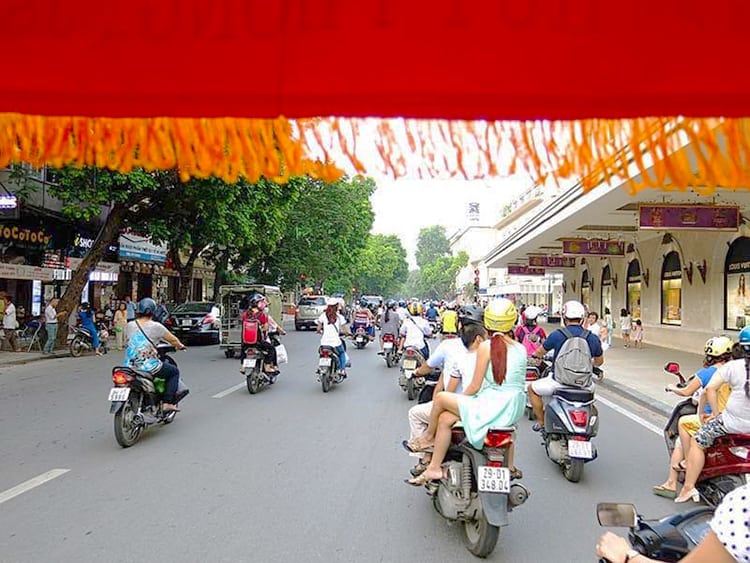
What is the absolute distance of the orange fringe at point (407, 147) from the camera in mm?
1285

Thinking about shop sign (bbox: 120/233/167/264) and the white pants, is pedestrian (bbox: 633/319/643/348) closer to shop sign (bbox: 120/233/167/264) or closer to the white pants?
the white pants

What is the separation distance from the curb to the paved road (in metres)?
0.75

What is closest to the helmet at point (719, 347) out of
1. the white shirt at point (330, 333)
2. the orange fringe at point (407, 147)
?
the orange fringe at point (407, 147)

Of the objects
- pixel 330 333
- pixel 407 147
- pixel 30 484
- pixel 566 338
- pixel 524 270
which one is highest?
pixel 524 270

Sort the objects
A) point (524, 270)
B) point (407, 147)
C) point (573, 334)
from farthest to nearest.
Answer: point (524, 270) → point (573, 334) → point (407, 147)

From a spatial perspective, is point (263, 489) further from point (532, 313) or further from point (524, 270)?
point (524, 270)

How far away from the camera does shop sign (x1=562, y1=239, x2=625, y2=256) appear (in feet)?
65.8

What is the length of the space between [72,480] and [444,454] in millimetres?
3330

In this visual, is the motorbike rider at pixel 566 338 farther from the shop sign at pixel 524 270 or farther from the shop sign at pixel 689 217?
the shop sign at pixel 524 270

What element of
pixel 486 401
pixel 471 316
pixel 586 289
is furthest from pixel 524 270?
pixel 486 401

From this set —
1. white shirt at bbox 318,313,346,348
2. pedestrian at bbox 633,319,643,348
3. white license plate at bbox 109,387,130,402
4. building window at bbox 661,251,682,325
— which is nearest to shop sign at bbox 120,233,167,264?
white shirt at bbox 318,313,346,348

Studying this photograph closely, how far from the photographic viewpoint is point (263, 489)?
480 centimetres

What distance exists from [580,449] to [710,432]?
118cm

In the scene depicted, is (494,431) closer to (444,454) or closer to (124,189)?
(444,454)
